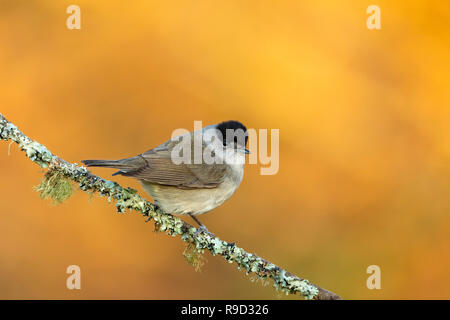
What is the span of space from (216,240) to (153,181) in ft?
2.61

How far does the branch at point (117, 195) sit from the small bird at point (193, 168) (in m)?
0.22

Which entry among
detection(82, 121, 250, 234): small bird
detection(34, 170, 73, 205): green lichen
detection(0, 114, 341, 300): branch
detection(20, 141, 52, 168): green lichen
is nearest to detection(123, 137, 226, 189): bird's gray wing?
detection(82, 121, 250, 234): small bird

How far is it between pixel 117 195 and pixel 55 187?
1.41 ft

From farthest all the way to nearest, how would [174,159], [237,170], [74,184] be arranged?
1. [237,170]
2. [174,159]
3. [74,184]

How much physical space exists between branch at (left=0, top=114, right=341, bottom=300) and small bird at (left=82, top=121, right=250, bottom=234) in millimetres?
225

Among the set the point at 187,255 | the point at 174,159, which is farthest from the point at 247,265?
the point at 174,159

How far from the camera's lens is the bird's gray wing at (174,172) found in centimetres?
362

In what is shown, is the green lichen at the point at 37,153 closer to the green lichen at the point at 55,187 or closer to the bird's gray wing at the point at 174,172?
the green lichen at the point at 55,187

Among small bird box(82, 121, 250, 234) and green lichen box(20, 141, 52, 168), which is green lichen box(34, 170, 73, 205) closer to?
green lichen box(20, 141, 52, 168)

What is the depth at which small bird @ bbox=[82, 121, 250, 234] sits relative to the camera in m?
3.61

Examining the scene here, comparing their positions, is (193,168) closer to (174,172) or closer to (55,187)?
(174,172)

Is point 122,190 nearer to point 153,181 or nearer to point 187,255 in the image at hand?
point 153,181

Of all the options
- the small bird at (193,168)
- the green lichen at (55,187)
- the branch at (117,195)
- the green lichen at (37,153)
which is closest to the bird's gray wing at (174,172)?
the small bird at (193,168)

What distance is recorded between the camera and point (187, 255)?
11.1 ft
